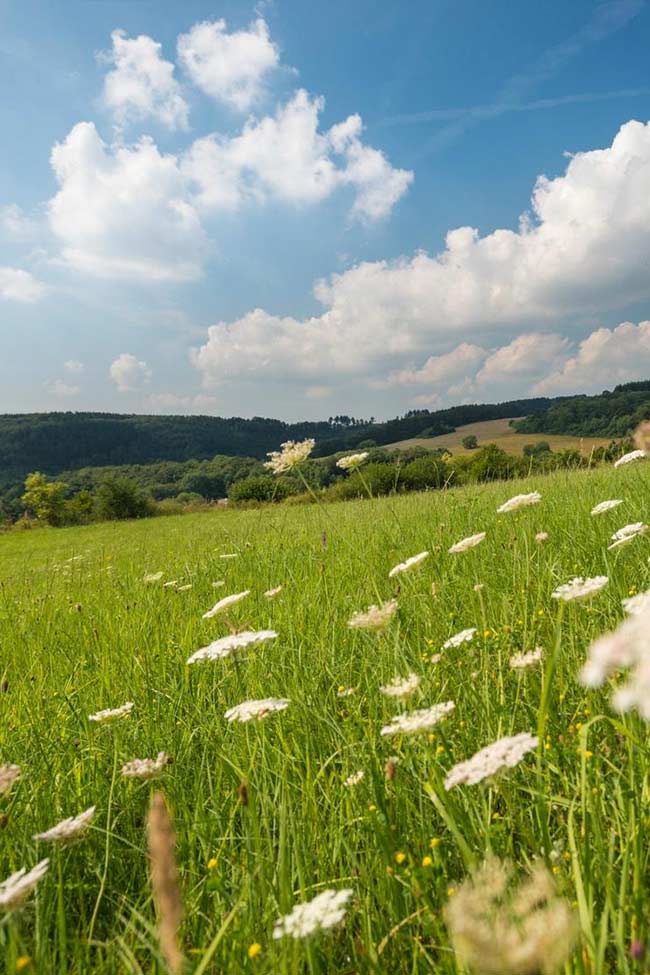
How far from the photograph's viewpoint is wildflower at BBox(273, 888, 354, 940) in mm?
902

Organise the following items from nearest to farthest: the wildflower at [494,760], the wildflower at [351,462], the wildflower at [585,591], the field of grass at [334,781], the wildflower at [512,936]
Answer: the wildflower at [512,936] < the wildflower at [494,760] < the field of grass at [334,781] < the wildflower at [585,591] < the wildflower at [351,462]

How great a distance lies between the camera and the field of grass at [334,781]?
47.9 inches

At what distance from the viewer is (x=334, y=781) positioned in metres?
1.87

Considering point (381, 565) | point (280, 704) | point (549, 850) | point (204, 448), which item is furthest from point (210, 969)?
point (204, 448)

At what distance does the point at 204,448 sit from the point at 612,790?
576 feet

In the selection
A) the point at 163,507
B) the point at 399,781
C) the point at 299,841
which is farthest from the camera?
the point at 163,507

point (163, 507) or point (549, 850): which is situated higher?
point (549, 850)

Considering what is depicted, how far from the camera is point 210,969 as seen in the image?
4.24 ft

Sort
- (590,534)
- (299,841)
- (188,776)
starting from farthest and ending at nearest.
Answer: (590,534) < (188,776) < (299,841)

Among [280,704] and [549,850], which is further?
[280,704]

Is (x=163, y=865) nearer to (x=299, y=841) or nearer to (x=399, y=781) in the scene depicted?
(x=299, y=841)

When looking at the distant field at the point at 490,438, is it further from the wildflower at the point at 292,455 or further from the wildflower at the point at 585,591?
the wildflower at the point at 585,591

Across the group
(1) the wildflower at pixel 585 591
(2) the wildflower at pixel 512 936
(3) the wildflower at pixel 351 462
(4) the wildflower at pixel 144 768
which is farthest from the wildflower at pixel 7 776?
(3) the wildflower at pixel 351 462

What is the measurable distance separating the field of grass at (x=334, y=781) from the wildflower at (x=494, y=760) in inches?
2.1
